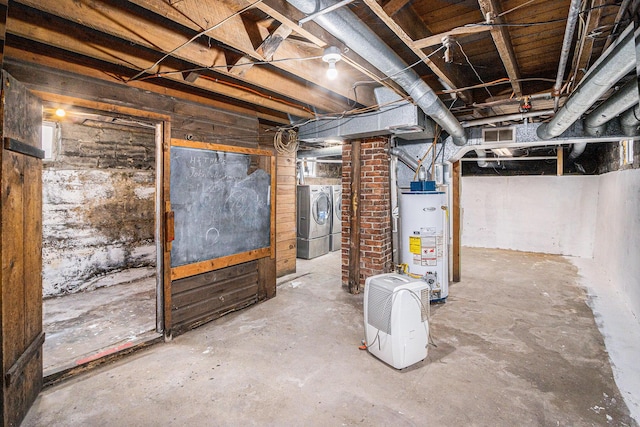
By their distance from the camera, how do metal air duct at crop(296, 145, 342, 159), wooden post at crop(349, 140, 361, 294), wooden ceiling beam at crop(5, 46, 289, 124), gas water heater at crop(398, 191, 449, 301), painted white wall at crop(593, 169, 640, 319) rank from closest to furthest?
1. wooden ceiling beam at crop(5, 46, 289, 124)
2. gas water heater at crop(398, 191, 449, 301)
3. painted white wall at crop(593, 169, 640, 319)
4. wooden post at crop(349, 140, 361, 294)
5. metal air duct at crop(296, 145, 342, 159)

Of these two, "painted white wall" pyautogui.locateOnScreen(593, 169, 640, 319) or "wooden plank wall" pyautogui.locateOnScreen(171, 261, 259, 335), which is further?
"painted white wall" pyautogui.locateOnScreen(593, 169, 640, 319)

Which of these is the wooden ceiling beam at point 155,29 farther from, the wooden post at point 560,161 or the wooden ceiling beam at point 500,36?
the wooden post at point 560,161

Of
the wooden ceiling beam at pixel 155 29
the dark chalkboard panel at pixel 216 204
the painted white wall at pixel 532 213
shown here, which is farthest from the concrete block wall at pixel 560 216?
the wooden ceiling beam at pixel 155 29

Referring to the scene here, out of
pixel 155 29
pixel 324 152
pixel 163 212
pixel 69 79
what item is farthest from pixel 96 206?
pixel 324 152

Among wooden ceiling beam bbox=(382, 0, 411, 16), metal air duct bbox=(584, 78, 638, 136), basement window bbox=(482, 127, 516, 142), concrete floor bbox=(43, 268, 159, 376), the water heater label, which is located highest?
wooden ceiling beam bbox=(382, 0, 411, 16)

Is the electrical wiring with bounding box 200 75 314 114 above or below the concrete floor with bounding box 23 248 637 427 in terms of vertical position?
above

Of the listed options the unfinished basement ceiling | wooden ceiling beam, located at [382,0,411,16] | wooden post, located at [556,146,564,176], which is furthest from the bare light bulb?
wooden post, located at [556,146,564,176]

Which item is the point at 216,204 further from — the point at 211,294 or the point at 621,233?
the point at 621,233

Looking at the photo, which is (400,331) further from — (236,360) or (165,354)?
(165,354)

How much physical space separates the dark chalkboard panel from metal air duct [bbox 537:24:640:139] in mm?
2923

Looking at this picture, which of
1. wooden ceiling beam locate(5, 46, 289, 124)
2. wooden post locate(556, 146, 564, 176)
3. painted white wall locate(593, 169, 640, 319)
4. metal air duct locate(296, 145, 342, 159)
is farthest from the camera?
wooden post locate(556, 146, 564, 176)

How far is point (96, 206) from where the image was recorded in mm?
4242

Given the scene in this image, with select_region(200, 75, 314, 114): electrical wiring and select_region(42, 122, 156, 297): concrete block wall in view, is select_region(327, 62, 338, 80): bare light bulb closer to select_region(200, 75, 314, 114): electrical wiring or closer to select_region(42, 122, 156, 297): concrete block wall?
select_region(200, 75, 314, 114): electrical wiring

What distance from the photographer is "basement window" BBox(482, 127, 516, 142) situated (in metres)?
3.79
